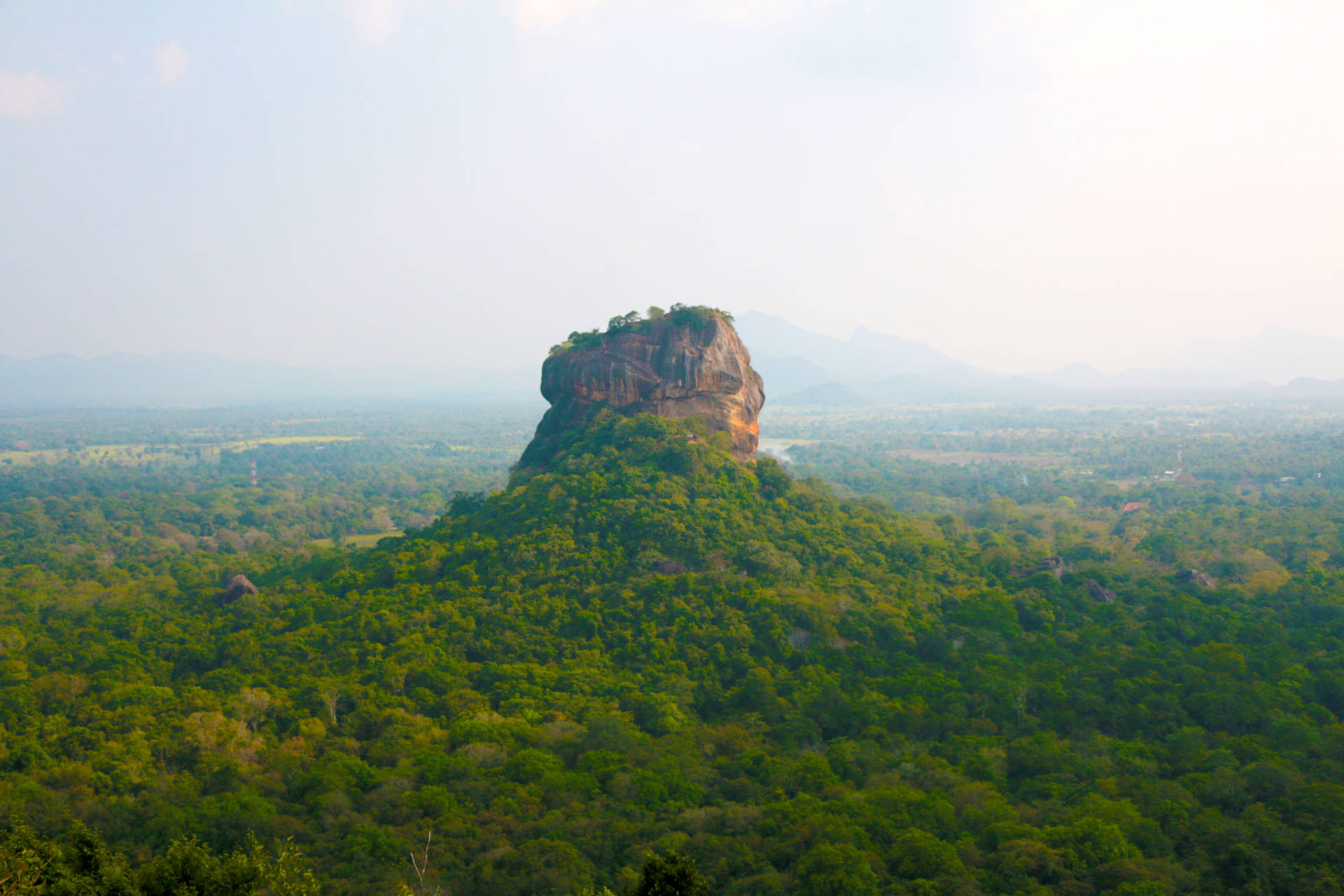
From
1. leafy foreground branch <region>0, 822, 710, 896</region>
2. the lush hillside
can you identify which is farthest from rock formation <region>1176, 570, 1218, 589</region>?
leafy foreground branch <region>0, 822, 710, 896</region>

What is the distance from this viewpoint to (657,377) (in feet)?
127

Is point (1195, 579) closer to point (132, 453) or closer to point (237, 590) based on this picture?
point (237, 590)

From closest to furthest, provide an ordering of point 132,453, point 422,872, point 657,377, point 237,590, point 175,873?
point 175,873 < point 422,872 < point 237,590 < point 657,377 < point 132,453

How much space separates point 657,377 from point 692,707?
60.8ft

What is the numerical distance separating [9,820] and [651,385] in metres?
27.5

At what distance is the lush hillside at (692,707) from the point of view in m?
16.3

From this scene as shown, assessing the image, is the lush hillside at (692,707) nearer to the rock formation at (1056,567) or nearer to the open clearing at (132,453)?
the rock formation at (1056,567)

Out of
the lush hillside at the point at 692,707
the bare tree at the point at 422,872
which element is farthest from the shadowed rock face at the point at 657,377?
the bare tree at the point at 422,872

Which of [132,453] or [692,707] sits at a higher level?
[132,453]

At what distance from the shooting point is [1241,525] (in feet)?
155

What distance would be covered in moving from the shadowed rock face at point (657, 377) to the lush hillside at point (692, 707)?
219 centimetres

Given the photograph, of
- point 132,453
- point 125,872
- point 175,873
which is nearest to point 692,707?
point 175,873

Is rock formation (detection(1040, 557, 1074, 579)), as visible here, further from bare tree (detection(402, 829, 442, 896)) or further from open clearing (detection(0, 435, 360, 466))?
open clearing (detection(0, 435, 360, 466))

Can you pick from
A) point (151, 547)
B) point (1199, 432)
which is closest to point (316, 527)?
point (151, 547)
